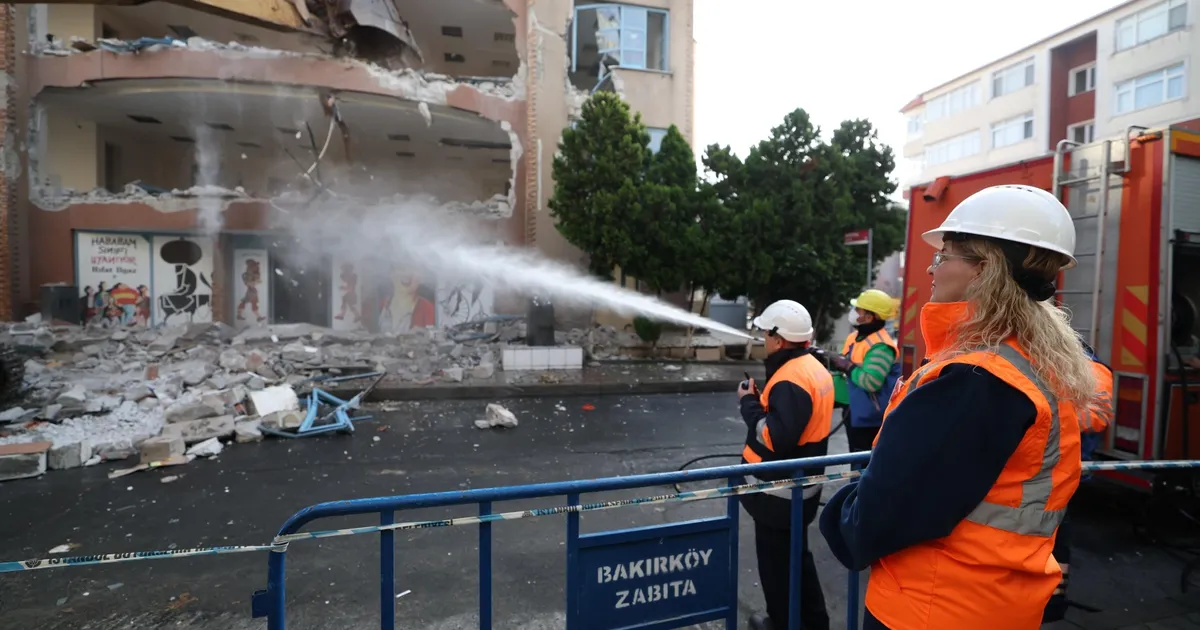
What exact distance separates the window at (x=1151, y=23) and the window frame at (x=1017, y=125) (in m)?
5.26

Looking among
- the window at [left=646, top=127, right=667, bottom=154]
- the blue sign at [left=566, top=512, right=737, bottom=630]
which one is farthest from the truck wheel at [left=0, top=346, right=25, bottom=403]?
the window at [left=646, top=127, right=667, bottom=154]

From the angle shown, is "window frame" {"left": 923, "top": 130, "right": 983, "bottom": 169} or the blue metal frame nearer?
the blue metal frame

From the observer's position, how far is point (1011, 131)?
2955cm

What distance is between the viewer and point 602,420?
807 centimetres

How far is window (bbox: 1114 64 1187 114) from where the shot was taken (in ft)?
69.5

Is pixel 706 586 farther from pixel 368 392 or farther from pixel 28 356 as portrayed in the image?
pixel 28 356

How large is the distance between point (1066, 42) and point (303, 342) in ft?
108

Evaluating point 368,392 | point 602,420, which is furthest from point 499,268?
point 602,420

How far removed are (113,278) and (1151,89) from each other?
34096 millimetres

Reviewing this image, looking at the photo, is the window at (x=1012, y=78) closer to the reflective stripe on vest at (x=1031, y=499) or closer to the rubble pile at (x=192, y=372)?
the rubble pile at (x=192, y=372)

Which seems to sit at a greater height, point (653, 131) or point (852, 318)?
point (653, 131)

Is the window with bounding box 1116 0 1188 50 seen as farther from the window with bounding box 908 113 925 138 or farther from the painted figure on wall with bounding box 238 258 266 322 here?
the painted figure on wall with bounding box 238 258 266 322

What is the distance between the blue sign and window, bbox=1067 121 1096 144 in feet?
102

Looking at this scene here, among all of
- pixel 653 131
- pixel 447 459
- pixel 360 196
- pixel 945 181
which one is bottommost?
pixel 447 459
